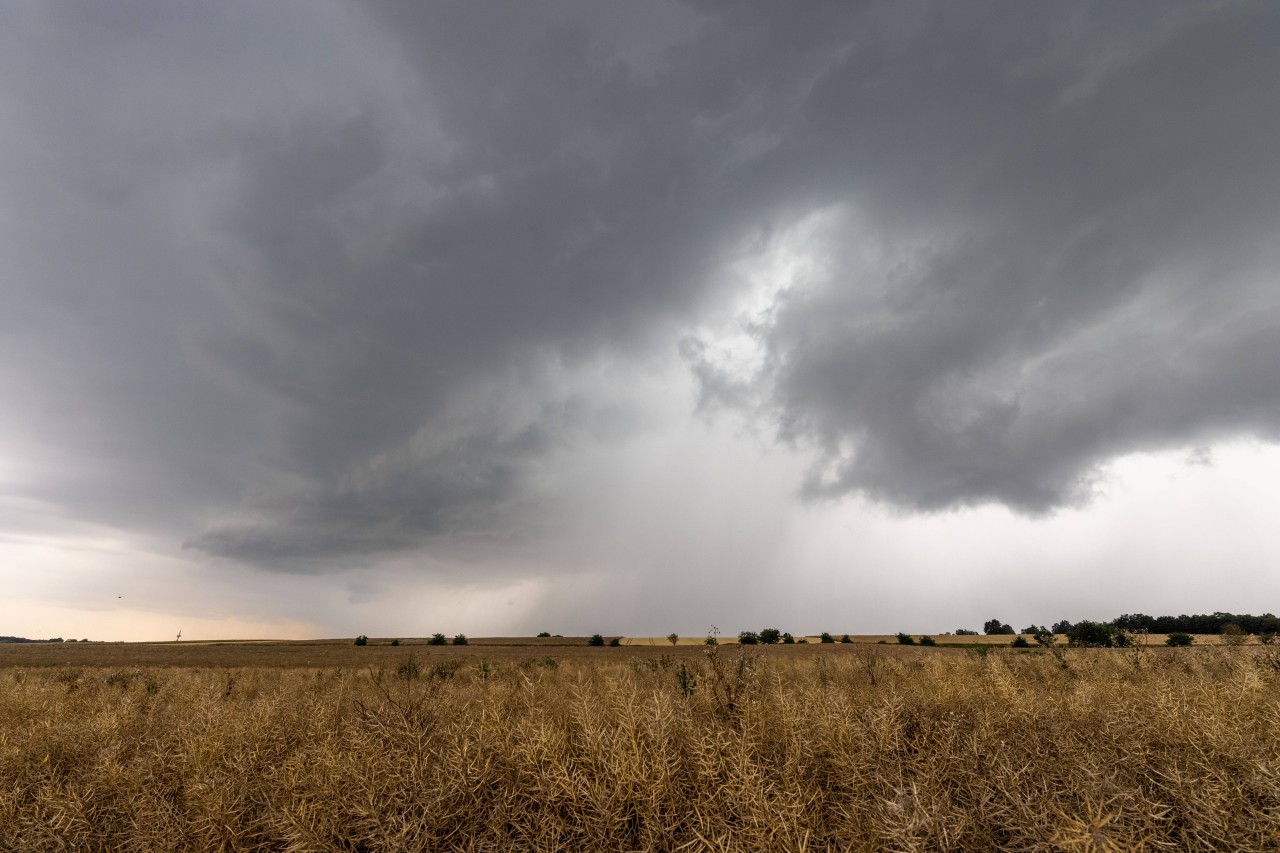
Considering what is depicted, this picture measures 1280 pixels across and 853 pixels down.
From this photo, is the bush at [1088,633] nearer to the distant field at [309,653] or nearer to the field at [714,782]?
the distant field at [309,653]

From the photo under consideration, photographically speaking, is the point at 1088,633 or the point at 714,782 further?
the point at 1088,633

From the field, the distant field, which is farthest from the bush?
the field

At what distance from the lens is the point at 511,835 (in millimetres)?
5480

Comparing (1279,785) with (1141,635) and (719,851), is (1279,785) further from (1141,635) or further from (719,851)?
(1141,635)

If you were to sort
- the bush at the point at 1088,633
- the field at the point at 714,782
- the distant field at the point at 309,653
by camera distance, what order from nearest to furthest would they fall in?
the field at the point at 714,782 < the distant field at the point at 309,653 < the bush at the point at 1088,633

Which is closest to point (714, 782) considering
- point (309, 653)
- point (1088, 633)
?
point (309, 653)

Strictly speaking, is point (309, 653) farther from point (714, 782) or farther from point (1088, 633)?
point (1088, 633)

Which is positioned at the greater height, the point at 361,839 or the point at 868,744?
the point at 868,744

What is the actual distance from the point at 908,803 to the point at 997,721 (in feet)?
11.8

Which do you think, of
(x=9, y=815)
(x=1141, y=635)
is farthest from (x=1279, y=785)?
(x=1141, y=635)

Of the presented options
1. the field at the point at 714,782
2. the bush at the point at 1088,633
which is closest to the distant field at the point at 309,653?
the bush at the point at 1088,633

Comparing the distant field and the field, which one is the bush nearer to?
the distant field

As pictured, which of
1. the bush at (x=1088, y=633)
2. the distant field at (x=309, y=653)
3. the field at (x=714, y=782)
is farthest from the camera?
the bush at (x=1088, y=633)

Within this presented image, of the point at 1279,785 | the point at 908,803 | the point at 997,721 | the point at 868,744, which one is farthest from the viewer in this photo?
the point at 997,721
